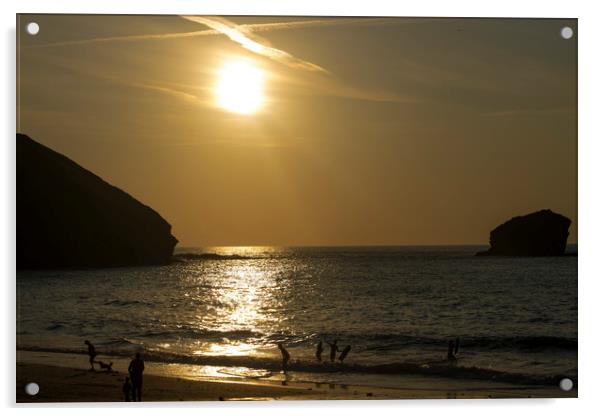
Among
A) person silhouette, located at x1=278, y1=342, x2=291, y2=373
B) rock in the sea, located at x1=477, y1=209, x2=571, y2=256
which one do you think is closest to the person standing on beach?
rock in the sea, located at x1=477, y1=209, x2=571, y2=256

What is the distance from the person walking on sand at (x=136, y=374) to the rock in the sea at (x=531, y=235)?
2.12 metres

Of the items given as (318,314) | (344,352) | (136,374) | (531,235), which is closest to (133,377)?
(136,374)

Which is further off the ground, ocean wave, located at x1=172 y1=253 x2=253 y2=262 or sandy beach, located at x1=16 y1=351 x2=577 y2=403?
ocean wave, located at x1=172 y1=253 x2=253 y2=262

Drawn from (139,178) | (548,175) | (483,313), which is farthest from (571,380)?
(139,178)

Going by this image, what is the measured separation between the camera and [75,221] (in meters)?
5.96

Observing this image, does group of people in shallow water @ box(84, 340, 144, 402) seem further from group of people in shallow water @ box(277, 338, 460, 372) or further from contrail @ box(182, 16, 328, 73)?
contrail @ box(182, 16, 328, 73)

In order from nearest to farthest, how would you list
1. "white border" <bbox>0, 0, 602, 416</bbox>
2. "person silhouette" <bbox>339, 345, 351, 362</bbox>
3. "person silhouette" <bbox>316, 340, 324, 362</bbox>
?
"white border" <bbox>0, 0, 602, 416</bbox> < "person silhouette" <bbox>316, 340, 324, 362</bbox> < "person silhouette" <bbox>339, 345, 351, 362</bbox>

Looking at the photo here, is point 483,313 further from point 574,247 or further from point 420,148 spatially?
point 420,148

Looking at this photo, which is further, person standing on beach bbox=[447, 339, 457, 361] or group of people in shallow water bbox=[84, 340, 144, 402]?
person standing on beach bbox=[447, 339, 457, 361]

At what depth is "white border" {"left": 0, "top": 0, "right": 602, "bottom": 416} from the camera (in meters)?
5.54

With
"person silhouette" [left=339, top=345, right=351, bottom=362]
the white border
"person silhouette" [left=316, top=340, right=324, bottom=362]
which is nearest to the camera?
the white border

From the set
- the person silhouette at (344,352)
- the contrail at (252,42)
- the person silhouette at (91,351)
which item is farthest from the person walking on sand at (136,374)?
the contrail at (252,42)

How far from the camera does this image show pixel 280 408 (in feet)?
18.4

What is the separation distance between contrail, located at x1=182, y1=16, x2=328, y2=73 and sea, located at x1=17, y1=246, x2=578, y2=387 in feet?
3.65
